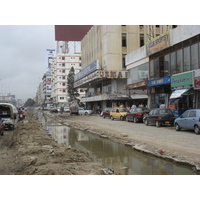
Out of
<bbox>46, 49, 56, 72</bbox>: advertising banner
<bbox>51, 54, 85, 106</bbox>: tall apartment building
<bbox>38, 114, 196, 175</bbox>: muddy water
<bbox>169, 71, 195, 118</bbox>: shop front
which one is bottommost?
<bbox>38, 114, 196, 175</bbox>: muddy water

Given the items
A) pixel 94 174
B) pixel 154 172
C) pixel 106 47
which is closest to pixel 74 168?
pixel 94 174

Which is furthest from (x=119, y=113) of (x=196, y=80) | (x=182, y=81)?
(x=196, y=80)

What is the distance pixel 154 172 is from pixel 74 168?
2.43 meters

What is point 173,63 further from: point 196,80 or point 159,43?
point 196,80

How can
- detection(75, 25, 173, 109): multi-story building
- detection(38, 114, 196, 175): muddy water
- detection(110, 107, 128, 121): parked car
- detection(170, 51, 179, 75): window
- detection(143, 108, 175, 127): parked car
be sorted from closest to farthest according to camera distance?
detection(38, 114, 196, 175): muddy water → detection(143, 108, 175, 127): parked car → detection(170, 51, 179, 75): window → detection(110, 107, 128, 121): parked car → detection(75, 25, 173, 109): multi-story building

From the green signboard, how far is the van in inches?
585

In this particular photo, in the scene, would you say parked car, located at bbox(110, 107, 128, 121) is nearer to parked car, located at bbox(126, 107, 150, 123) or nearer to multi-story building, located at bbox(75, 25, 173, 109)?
parked car, located at bbox(126, 107, 150, 123)

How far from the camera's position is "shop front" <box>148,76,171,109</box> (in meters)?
25.5

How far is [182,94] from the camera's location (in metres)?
20.5

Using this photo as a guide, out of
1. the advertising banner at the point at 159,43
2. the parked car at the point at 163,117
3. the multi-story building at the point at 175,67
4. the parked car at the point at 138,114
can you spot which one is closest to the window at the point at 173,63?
the multi-story building at the point at 175,67

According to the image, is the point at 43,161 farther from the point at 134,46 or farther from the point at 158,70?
the point at 134,46

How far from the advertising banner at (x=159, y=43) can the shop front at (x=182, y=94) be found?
14.5 feet

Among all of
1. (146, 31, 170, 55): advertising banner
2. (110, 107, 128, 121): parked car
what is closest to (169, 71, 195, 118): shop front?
(146, 31, 170, 55): advertising banner

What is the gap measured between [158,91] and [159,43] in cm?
544
